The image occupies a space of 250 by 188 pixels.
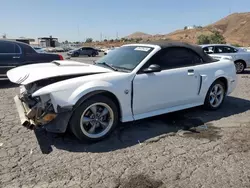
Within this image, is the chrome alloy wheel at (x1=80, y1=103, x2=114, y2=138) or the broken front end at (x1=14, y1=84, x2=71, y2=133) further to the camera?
the chrome alloy wheel at (x1=80, y1=103, x2=114, y2=138)

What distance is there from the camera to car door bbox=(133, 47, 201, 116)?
4449 millimetres

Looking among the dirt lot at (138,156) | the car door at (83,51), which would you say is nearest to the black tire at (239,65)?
the dirt lot at (138,156)

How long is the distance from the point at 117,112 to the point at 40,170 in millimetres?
1494

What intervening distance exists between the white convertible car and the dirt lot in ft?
1.12

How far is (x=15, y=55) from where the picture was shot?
871cm

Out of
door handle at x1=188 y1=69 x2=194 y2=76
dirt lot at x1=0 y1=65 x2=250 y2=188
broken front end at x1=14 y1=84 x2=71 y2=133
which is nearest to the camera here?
dirt lot at x1=0 y1=65 x2=250 y2=188

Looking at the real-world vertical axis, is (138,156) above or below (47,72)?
below

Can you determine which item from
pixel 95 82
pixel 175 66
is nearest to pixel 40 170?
pixel 95 82

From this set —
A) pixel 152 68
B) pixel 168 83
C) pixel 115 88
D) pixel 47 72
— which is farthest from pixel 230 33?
pixel 47 72

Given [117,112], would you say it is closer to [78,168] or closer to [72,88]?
[72,88]

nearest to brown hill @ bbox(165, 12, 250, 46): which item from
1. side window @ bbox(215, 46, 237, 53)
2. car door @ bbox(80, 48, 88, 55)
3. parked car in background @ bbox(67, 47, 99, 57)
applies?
parked car in background @ bbox(67, 47, 99, 57)

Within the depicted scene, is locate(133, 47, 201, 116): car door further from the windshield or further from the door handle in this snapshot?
the windshield

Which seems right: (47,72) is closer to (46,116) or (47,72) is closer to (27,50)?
(46,116)

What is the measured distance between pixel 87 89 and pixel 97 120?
1.87 ft
